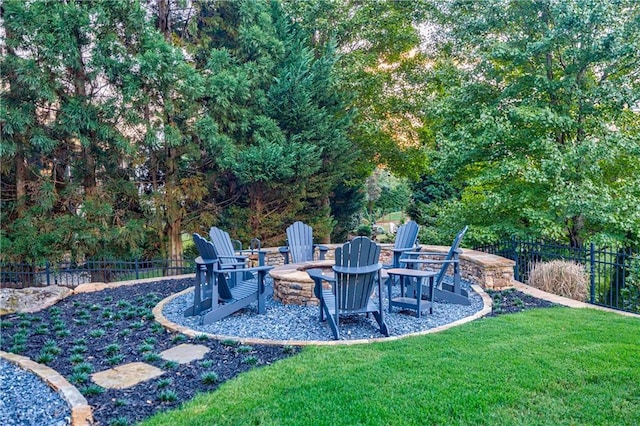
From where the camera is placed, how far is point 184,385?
2754 millimetres

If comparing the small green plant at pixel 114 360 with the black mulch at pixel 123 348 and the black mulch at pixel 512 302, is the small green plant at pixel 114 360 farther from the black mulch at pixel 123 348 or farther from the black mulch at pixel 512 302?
the black mulch at pixel 512 302

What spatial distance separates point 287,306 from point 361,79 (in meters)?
7.25

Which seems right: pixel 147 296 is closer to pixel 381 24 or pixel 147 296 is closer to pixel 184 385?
pixel 184 385

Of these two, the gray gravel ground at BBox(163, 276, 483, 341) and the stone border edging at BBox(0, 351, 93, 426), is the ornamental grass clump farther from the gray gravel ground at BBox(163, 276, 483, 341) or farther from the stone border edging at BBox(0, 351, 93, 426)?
the stone border edging at BBox(0, 351, 93, 426)

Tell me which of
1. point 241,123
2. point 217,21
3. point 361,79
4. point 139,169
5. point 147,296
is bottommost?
point 147,296

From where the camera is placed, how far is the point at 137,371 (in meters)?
2.99

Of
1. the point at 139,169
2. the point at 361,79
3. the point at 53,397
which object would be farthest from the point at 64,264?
the point at 361,79

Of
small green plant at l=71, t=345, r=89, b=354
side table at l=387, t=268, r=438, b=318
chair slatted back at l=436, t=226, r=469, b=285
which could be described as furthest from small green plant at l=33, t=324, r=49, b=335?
chair slatted back at l=436, t=226, r=469, b=285

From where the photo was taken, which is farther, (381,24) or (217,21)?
(381,24)

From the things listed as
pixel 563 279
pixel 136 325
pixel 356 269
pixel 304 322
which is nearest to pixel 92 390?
pixel 136 325

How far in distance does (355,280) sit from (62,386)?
2.39 metres

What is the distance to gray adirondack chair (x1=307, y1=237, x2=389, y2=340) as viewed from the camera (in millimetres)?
3709

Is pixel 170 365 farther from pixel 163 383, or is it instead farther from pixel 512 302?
pixel 512 302

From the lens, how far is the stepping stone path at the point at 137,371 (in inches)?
110
